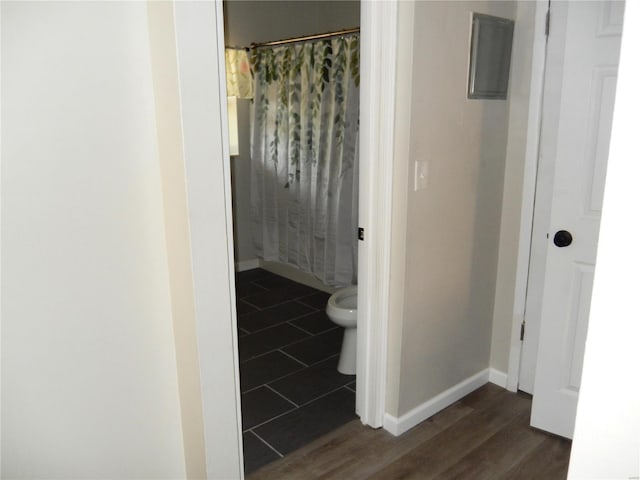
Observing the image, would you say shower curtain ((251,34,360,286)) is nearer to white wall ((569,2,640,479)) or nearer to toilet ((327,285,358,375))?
toilet ((327,285,358,375))

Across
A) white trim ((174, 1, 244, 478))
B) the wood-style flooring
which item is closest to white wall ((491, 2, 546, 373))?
the wood-style flooring

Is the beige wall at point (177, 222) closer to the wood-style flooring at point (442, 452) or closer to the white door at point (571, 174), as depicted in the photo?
the wood-style flooring at point (442, 452)

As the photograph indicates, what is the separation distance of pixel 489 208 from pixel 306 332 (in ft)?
4.94

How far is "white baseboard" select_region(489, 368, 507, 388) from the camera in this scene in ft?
9.14

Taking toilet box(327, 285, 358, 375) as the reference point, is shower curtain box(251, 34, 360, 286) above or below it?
above

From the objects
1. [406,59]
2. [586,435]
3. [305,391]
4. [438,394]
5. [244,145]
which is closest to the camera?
[586,435]

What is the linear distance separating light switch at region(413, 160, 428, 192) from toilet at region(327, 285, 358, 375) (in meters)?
0.87

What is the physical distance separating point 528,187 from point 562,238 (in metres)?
0.40

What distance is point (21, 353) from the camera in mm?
1419

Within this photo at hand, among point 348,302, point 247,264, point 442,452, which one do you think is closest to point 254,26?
point 247,264

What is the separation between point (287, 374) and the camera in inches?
115

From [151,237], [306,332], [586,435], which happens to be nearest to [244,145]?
[306,332]

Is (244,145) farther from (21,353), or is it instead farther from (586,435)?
(586,435)

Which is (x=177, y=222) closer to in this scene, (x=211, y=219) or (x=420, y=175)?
(x=211, y=219)
